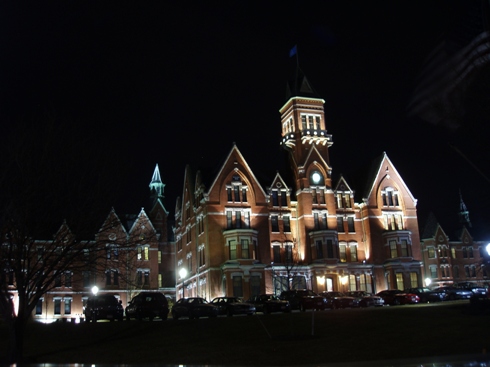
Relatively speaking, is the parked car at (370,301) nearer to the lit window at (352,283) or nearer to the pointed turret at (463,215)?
the lit window at (352,283)

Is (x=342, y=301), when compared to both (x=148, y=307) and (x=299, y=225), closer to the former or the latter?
(x=148, y=307)

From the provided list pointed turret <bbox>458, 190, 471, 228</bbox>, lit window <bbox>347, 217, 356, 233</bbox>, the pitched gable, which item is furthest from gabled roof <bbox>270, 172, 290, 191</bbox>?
pointed turret <bbox>458, 190, 471, 228</bbox>

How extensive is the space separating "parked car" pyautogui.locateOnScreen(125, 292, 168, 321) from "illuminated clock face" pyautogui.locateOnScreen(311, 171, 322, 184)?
124 feet

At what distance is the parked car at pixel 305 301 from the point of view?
144 feet

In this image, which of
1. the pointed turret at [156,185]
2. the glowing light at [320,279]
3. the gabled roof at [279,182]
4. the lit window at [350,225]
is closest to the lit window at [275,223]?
the gabled roof at [279,182]

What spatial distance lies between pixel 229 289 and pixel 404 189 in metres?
29.9

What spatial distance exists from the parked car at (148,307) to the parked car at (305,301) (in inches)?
417

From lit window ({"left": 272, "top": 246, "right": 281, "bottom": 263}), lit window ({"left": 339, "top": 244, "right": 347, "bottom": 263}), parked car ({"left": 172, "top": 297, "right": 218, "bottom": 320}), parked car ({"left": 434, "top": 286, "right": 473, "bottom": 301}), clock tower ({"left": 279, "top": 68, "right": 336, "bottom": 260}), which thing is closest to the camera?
parked car ({"left": 172, "top": 297, "right": 218, "bottom": 320})

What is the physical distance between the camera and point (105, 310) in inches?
1588

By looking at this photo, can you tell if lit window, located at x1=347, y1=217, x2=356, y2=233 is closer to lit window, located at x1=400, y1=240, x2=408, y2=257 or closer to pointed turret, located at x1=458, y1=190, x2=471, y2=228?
lit window, located at x1=400, y1=240, x2=408, y2=257

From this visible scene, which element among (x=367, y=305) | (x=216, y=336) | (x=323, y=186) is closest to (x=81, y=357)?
→ (x=216, y=336)

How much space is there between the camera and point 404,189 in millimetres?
78625

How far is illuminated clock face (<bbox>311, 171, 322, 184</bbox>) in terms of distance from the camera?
74938 mm

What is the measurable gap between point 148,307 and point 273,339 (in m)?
16.9
